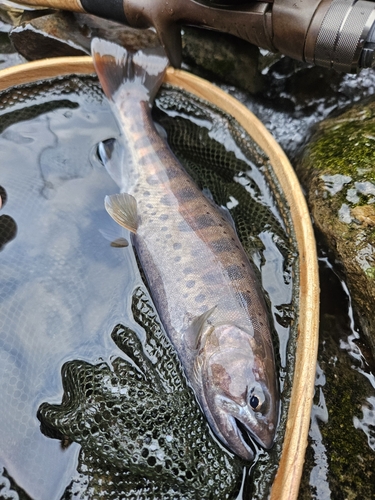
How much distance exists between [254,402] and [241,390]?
7cm

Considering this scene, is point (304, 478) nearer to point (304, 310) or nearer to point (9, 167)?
point (304, 310)

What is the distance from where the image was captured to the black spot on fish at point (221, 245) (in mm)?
2018

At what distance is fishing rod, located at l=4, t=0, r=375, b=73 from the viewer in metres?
1.83

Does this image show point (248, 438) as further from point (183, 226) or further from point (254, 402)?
point (183, 226)

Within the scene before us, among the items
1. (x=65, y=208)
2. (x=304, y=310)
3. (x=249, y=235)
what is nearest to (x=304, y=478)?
(x=304, y=310)

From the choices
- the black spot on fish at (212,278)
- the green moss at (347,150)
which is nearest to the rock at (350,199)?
the green moss at (347,150)

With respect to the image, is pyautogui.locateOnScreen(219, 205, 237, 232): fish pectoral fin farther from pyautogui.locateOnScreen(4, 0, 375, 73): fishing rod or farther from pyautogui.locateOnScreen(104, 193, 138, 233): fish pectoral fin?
pyautogui.locateOnScreen(4, 0, 375, 73): fishing rod

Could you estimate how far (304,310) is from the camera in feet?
5.83

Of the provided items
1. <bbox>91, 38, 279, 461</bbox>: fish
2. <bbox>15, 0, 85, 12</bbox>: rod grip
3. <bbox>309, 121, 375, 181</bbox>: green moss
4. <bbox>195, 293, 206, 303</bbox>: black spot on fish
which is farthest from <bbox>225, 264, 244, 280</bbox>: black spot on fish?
<bbox>15, 0, 85, 12</bbox>: rod grip

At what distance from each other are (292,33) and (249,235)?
0.96 meters

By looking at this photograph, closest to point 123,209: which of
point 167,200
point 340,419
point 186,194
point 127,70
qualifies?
point 167,200

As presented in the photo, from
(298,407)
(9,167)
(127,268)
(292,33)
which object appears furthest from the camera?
(9,167)

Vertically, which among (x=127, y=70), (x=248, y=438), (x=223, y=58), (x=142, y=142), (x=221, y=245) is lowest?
(x=248, y=438)

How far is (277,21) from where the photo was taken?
2.01m
